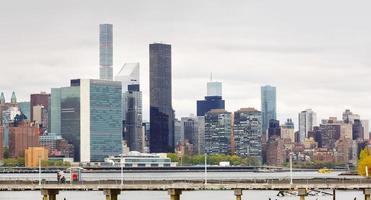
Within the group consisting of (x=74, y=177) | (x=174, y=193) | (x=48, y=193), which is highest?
(x=74, y=177)

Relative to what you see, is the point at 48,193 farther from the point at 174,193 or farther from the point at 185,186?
the point at 185,186

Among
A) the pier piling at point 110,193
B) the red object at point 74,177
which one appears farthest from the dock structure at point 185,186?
the red object at point 74,177

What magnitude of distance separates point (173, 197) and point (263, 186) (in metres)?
9.52

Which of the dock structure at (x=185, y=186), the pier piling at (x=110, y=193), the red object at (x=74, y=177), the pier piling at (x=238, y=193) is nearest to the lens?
the pier piling at (x=238, y=193)

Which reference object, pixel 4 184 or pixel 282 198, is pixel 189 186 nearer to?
pixel 4 184

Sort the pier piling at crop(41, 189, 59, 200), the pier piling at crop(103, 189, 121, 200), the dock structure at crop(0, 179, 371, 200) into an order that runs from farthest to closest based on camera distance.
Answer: the pier piling at crop(41, 189, 59, 200) → the pier piling at crop(103, 189, 121, 200) → the dock structure at crop(0, 179, 371, 200)

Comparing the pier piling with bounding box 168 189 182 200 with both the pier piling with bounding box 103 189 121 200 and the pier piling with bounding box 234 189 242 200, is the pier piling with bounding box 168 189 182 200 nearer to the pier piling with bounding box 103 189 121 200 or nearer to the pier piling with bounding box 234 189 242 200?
the pier piling with bounding box 234 189 242 200

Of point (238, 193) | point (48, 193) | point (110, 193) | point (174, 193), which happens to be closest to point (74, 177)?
point (48, 193)

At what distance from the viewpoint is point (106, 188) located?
125375 millimetres

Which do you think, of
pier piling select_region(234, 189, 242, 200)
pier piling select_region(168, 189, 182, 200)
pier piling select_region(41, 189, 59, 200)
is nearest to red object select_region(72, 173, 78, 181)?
pier piling select_region(41, 189, 59, 200)

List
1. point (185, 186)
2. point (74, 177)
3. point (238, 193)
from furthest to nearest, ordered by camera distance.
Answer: point (74, 177)
point (185, 186)
point (238, 193)

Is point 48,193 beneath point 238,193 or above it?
beneath

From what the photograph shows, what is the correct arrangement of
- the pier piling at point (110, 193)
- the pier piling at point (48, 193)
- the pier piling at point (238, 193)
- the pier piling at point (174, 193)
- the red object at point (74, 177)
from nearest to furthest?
the pier piling at point (238, 193) → the pier piling at point (174, 193) → the pier piling at point (110, 193) → the pier piling at point (48, 193) → the red object at point (74, 177)

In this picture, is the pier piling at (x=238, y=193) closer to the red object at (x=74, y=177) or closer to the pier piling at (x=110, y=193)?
the pier piling at (x=110, y=193)
